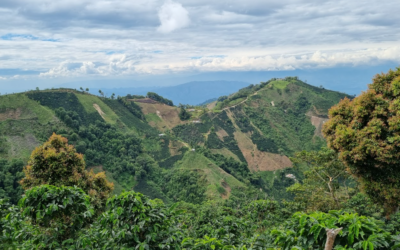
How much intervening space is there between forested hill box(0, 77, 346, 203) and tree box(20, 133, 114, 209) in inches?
735

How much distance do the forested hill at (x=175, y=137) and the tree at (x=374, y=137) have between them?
2963 centimetres

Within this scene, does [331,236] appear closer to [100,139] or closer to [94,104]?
[100,139]

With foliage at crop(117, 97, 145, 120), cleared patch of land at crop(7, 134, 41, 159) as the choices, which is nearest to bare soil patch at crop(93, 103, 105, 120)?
foliage at crop(117, 97, 145, 120)

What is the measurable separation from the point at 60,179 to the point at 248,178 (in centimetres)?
4527

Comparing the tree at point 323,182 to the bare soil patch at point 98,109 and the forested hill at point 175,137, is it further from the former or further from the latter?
the bare soil patch at point 98,109

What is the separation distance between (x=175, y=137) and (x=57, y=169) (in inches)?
2012

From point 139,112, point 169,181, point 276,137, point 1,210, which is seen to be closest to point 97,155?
point 169,181

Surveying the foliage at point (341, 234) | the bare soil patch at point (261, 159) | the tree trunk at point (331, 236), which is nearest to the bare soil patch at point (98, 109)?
the bare soil patch at point (261, 159)

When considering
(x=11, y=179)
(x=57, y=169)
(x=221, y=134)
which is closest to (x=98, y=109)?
(x=221, y=134)

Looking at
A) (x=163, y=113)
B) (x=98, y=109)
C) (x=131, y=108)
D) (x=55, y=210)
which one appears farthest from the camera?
(x=163, y=113)

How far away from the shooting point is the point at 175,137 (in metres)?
66.2

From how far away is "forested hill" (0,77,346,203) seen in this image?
142ft

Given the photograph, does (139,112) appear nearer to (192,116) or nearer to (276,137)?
(192,116)

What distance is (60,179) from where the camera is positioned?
15.3 m
